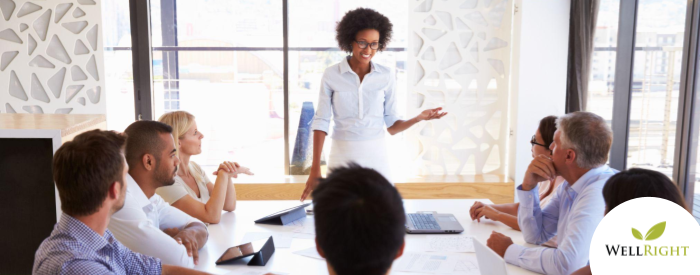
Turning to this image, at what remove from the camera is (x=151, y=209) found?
2.16m

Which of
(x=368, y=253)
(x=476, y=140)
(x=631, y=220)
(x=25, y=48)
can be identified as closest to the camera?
(x=368, y=253)

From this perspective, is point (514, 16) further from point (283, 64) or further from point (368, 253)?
point (368, 253)

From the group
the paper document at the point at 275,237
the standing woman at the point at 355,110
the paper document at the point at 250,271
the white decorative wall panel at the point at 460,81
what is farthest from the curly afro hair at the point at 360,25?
the paper document at the point at 250,271

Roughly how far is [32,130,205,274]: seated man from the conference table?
0.48 m

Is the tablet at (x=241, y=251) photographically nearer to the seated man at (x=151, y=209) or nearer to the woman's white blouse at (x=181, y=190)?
the seated man at (x=151, y=209)

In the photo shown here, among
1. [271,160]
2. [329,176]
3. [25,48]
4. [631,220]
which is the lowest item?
[271,160]

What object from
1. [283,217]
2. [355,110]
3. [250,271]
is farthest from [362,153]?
[250,271]

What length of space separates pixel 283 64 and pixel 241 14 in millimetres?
507

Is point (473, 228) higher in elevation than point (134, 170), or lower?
lower

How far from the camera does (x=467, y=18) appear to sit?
4672mm

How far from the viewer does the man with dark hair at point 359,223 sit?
45.4 inches

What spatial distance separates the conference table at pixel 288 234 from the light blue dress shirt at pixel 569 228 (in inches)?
1.9

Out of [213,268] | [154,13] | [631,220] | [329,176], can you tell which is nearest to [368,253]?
[329,176]

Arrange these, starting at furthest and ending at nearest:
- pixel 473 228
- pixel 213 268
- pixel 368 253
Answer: pixel 473 228
pixel 213 268
pixel 368 253
